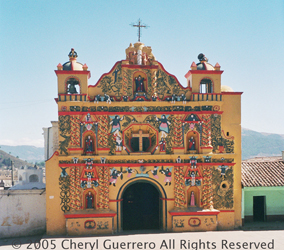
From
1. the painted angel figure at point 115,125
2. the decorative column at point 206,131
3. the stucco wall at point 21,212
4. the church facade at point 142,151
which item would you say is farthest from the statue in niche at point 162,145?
the stucco wall at point 21,212

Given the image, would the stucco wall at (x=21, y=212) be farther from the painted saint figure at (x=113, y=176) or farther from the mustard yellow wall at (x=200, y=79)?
the mustard yellow wall at (x=200, y=79)

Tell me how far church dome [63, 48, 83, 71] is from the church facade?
6cm

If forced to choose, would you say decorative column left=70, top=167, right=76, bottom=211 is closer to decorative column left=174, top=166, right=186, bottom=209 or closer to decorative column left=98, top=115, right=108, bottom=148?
decorative column left=98, top=115, right=108, bottom=148

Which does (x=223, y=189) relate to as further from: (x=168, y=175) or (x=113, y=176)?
(x=113, y=176)

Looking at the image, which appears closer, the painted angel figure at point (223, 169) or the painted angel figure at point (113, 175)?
the painted angel figure at point (113, 175)

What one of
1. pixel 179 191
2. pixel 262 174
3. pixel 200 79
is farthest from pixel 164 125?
pixel 262 174

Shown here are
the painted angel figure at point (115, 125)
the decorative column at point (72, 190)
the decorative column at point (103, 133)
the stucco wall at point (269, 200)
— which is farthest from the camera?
the stucco wall at point (269, 200)

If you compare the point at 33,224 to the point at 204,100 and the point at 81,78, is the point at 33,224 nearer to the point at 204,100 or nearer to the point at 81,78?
the point at 81,78

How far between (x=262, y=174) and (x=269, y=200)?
1827 mm

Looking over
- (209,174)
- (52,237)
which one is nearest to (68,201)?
(52,237)

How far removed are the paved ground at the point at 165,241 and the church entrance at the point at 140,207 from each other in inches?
40.6

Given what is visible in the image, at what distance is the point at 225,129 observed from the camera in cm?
2062

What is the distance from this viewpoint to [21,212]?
67.7ft

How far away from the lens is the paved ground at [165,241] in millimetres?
17094
